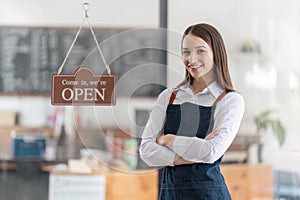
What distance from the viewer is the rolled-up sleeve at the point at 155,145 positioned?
864mm

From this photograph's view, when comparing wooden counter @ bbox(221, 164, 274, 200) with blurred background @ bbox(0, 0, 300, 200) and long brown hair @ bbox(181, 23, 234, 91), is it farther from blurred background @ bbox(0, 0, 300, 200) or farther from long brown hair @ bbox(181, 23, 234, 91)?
long brown hair @ bbox(181, 23, 234, 91)

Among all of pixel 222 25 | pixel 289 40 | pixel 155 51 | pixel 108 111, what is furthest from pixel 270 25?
pixel 108 111

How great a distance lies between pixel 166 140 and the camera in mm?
859

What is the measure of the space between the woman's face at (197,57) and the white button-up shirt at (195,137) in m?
0.03

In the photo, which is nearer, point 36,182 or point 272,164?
point 36,182

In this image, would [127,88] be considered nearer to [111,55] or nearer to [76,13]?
[111,55]

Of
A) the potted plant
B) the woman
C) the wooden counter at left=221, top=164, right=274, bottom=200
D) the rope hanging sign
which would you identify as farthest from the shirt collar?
the potted plant

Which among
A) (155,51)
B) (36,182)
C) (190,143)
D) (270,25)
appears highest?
(270,25)

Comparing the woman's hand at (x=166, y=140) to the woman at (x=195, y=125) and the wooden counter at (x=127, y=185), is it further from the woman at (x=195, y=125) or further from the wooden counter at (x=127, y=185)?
the wooden counter at (x=127, y=185)

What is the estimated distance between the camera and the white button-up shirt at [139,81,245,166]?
0.86 metres

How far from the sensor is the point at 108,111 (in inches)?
35.3

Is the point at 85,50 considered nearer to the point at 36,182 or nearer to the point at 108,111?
the point at 108,111

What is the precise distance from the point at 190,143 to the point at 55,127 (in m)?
0.40

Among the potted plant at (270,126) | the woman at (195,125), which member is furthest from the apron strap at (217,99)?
the potted plant at (270,126)
